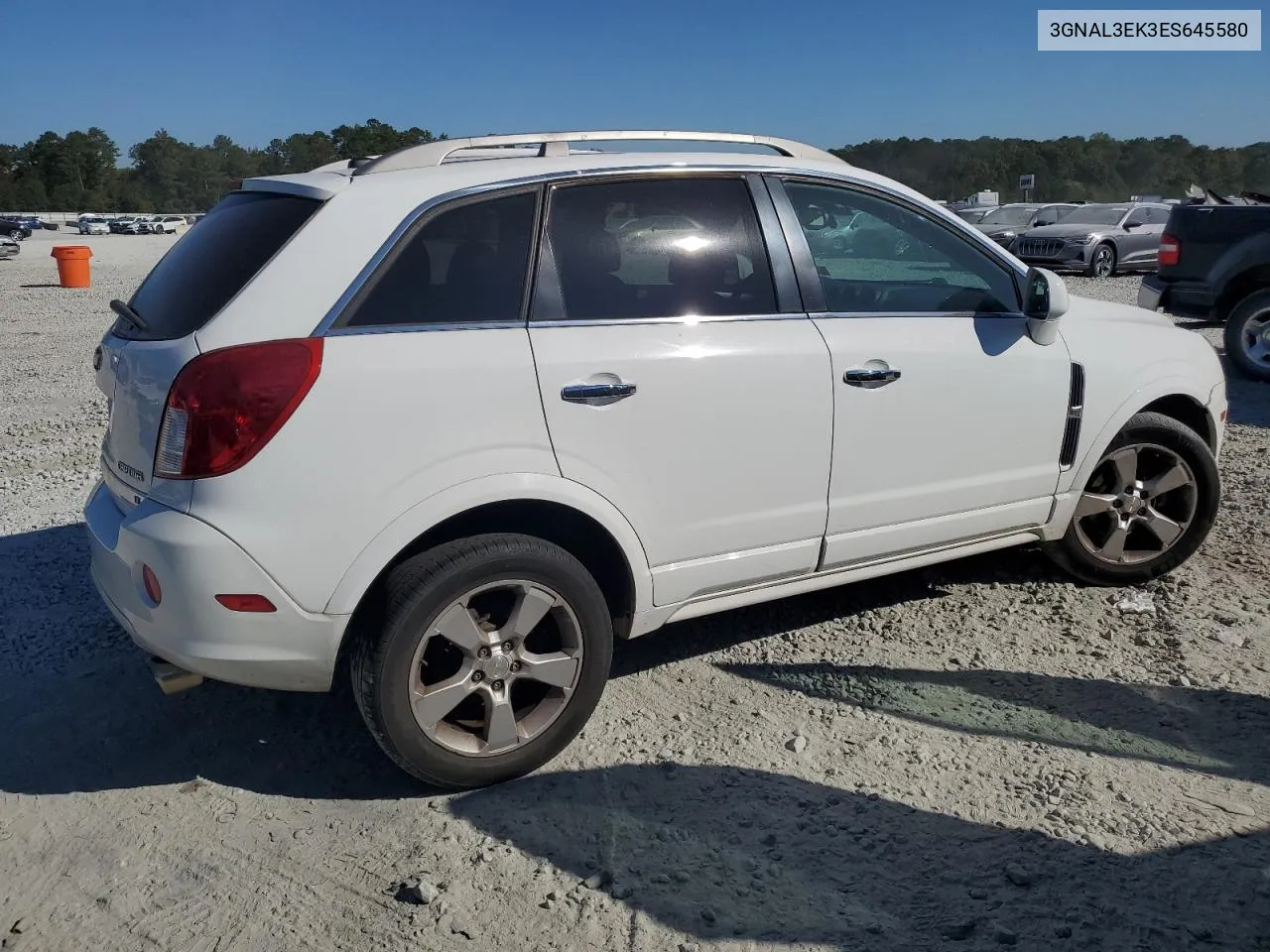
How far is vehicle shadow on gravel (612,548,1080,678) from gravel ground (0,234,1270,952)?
1.0 inches

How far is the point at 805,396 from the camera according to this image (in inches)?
139

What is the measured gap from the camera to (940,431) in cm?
384

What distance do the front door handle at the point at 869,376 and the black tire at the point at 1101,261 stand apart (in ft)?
69.2

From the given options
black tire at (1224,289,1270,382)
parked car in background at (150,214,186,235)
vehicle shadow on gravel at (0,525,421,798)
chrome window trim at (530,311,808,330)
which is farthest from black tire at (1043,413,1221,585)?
parked car in background at (150,214,186,235)

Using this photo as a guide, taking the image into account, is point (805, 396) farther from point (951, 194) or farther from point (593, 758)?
point (951, 194)

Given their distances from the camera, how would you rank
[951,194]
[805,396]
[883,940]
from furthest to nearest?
[951,194], [805,396], [883,940]

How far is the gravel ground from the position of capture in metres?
→ 2.64

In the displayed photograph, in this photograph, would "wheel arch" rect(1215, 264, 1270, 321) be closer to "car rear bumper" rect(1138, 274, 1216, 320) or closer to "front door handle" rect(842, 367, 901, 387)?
"car rear bumper" rect(1138, 274, 1216, 320)

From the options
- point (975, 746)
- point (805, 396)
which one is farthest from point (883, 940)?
point (805, 396)

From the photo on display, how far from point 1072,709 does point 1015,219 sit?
2620cm

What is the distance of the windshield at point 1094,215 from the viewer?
76.8 ft

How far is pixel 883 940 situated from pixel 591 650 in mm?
1190

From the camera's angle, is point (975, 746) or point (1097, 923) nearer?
point (1097, 923)

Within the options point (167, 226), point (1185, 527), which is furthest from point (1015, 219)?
point (167, 226)
